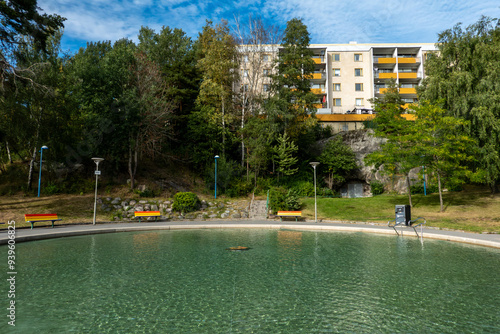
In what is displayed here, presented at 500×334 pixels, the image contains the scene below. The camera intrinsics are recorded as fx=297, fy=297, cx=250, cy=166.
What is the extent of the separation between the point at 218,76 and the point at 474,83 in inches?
1030

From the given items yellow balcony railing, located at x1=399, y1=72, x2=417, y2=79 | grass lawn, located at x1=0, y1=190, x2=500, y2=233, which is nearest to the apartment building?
yellow balcony railing, located at x1=399, y1=72, x2=417, y2=79

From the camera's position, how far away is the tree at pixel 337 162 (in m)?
35.2

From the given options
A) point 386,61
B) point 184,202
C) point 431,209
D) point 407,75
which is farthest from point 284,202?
point 407,75

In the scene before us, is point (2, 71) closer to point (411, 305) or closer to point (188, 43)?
point (411, 305)

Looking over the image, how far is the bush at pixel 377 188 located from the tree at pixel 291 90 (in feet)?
33.7

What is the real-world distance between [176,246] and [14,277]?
19.3 ft

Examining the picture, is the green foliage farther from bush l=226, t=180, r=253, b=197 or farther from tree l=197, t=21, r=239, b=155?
tree l=197, t=21, r=239, b=155

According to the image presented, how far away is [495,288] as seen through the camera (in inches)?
302

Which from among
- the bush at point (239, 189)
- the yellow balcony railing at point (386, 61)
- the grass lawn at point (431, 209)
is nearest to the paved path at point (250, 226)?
the grass lawn at point (431, 209)

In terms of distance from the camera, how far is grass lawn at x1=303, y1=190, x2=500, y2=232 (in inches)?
802

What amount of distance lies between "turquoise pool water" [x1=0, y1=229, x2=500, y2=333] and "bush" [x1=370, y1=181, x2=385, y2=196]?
22.2 m

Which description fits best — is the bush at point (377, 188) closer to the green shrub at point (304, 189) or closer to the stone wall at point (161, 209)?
the green shrub at point (304, 189)

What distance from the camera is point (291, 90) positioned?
3588 centimetres

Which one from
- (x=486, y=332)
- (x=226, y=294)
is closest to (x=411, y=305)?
(x=486, y=332)
